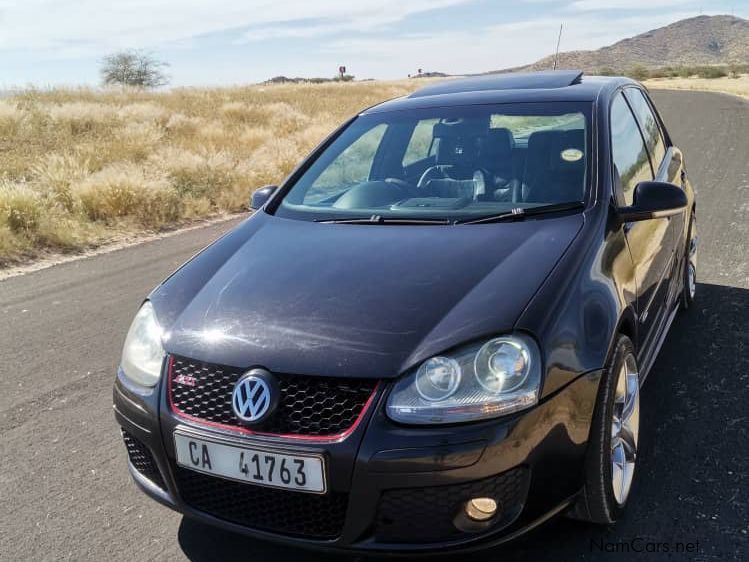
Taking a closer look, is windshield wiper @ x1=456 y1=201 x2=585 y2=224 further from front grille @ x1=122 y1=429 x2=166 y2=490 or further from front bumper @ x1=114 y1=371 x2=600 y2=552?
front grille @ x1=122 y1=429 x2=166 y2=490

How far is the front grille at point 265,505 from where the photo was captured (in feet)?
6.82

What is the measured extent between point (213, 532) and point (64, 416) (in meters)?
1.46

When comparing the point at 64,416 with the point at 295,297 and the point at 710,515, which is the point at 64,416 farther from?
the point at 710,515

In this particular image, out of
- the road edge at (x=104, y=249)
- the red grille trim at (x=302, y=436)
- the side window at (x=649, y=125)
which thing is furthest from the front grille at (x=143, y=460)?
the road edge at (x=104, y=249)

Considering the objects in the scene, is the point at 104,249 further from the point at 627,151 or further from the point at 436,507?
the point at 436,507

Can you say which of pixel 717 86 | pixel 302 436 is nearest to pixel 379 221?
pixel 302 436

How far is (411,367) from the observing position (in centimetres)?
205

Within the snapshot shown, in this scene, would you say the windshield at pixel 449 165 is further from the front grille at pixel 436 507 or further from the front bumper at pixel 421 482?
the front grille at pixel 436 507

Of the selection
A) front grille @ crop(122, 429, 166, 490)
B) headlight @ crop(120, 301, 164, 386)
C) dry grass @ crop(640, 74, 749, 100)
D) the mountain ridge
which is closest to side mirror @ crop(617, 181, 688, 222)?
headlight @ crop(120, 301, 164, 386)

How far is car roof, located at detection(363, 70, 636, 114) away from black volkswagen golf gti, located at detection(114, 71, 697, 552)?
0.47m

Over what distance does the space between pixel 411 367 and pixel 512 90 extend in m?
2.26

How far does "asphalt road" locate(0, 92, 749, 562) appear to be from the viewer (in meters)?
2.49

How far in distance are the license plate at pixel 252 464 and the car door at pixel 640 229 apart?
156 cm

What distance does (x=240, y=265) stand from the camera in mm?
2785
